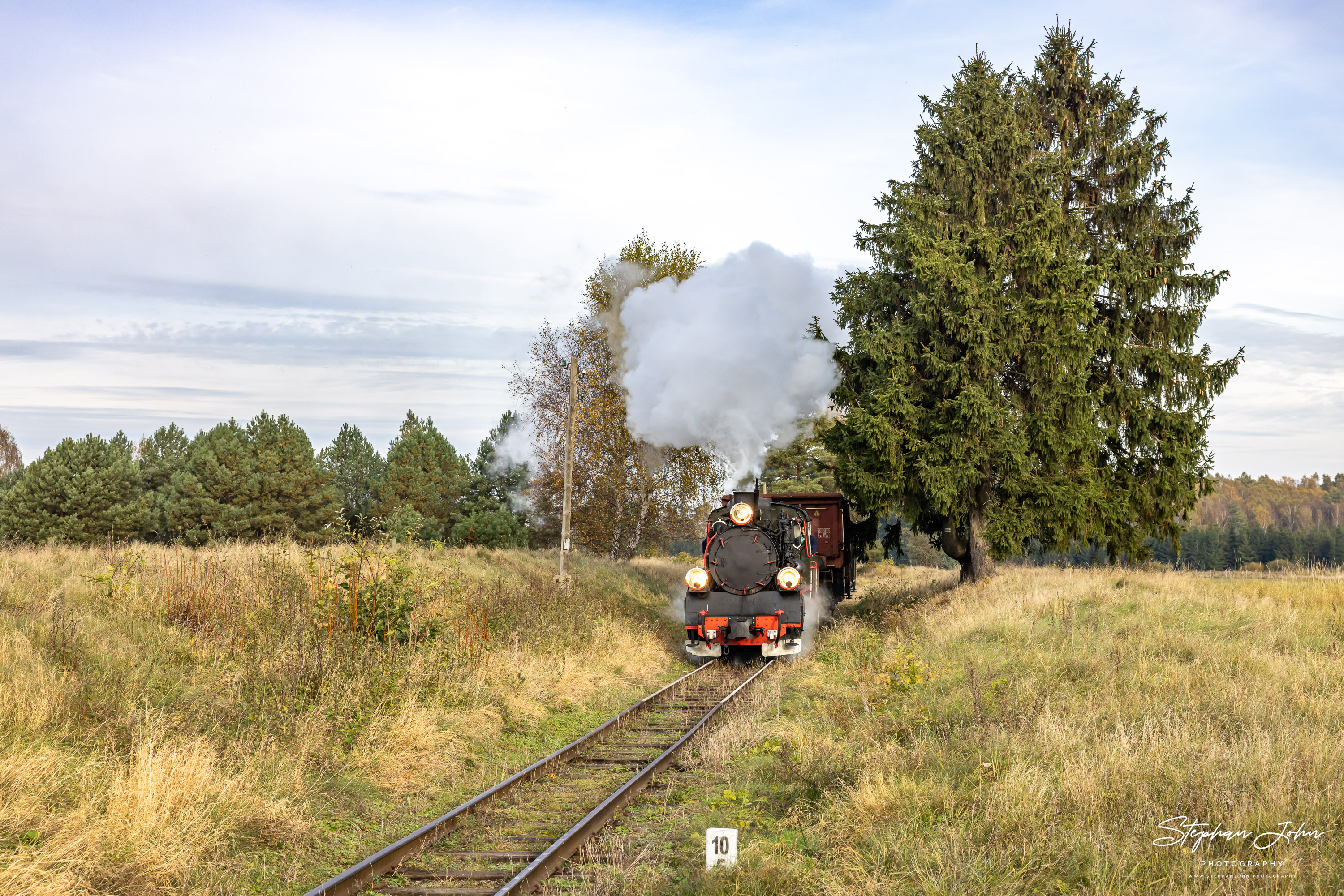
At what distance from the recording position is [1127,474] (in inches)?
761

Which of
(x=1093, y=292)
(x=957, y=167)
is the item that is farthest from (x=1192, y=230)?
(x=957, y=167)

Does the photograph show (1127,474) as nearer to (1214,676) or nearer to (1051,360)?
(1051,360)

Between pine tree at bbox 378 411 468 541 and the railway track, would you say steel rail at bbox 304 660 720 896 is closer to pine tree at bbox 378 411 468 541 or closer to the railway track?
the railway track

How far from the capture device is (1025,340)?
741 inches

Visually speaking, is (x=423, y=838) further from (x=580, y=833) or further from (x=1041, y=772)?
(x=1041, y=772)

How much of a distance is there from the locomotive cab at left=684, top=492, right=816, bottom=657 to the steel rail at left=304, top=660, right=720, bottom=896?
5799 millimetres

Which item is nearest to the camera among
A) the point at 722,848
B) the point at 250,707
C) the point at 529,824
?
the point at 722,848

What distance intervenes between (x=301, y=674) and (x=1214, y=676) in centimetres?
891

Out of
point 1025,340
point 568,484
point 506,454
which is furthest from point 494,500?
point 1025,340

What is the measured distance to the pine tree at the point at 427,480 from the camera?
183 feet

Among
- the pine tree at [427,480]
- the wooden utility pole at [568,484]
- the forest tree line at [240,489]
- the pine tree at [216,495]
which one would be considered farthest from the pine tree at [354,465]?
the wooden utility pole at [568,484]

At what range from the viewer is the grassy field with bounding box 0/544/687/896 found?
5250 millimetres

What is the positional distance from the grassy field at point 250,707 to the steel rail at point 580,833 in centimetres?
128
